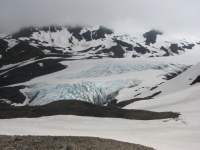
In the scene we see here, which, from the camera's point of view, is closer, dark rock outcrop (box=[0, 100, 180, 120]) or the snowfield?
the snowfield

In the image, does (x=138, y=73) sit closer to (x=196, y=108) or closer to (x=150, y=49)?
(x=196, y=108)

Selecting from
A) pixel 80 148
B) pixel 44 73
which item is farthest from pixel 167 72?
pixel 80 148

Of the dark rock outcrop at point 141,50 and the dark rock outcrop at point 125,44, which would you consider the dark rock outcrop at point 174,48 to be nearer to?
the dark rock outcrop at point 141,50

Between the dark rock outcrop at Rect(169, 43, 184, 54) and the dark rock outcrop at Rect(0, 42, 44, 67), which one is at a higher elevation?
the dark rock outcrop at Rect(169, 43, 184, 54)

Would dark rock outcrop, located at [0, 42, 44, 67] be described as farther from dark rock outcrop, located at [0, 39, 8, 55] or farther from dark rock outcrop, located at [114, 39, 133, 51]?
dark rock outcrop, located at [114, 39, 133, 51]

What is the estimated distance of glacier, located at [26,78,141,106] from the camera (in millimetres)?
59531

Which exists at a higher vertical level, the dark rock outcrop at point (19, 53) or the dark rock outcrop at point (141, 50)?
the dark rock outcrop at point (141, 50)

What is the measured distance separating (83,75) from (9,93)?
82.6 feet

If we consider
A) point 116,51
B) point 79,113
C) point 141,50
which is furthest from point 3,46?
point 79,113

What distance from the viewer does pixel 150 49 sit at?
176375 mm

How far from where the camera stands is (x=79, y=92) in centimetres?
6225

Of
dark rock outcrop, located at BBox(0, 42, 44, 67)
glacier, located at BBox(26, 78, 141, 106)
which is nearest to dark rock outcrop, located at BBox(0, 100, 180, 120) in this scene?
glacier, located at BBox(26, 78, 141, 106)

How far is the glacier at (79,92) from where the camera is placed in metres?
59.5

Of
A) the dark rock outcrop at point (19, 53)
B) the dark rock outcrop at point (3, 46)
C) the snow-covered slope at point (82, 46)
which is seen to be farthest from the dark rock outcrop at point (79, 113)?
the dark rock outcrop at point (3, 46)
